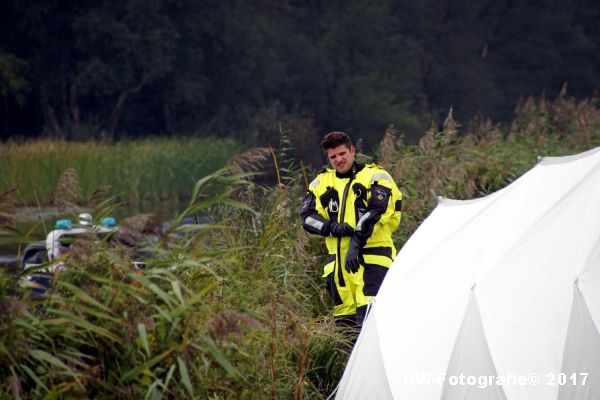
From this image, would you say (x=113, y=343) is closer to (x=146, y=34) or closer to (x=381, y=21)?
(x=146, y=34)

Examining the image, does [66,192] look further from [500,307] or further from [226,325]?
[500,307]

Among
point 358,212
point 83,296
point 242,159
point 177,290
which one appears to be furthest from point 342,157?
point 83,296


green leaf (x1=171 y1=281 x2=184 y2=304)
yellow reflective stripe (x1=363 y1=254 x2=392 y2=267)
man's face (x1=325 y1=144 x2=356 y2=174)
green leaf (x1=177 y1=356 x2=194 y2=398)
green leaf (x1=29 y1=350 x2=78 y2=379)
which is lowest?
yellow reflective stripe (x1=363 y1=254 x2=392 y2=267)

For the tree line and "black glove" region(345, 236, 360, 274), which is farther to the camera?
the tree line

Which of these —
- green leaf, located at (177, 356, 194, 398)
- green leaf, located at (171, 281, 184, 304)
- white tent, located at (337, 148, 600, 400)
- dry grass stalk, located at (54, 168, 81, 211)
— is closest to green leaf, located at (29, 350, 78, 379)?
green leaf, located at (177, 356, 194, 398)

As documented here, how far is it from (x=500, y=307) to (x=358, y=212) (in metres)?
1.48

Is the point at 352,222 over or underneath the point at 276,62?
over

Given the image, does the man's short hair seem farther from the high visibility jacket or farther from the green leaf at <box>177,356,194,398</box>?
the green leaf at <box>177,356,194,398</box>

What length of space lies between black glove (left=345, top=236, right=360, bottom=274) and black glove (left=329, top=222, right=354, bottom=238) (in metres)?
0.05

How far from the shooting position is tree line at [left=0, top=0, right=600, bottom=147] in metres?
46.9

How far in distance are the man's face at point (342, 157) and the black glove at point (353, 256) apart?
17.2 inches

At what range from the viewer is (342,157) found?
7102 mm

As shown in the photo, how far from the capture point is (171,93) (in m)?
50.4

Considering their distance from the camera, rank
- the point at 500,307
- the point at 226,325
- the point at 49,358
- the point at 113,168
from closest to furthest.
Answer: the point at 49,358
the point at 226,325
the point at 500,307
the point at 113,168
